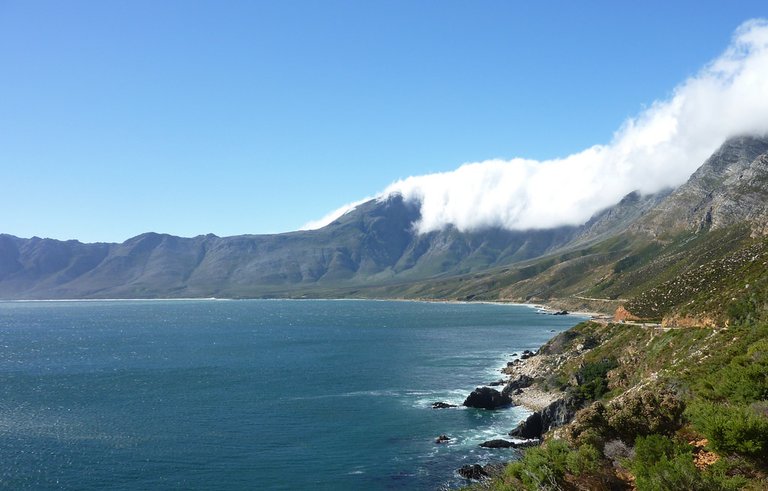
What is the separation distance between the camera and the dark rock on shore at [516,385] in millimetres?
89625

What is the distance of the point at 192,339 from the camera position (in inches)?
7352

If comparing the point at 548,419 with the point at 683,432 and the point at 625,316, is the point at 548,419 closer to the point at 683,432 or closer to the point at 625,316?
the point at 683,432

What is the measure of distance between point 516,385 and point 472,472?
41.4m

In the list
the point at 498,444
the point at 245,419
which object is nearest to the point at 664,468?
the point at 498,444

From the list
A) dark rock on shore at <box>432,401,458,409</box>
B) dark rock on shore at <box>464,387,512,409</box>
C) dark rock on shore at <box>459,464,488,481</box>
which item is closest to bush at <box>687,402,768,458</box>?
dark rock on shore at <box>459,464,488,481</box>

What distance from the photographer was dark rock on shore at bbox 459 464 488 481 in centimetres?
5146

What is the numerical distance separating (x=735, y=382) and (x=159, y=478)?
50814mm

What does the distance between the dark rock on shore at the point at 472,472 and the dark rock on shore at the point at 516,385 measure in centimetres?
3606

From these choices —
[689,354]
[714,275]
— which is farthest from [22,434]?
[714,275]

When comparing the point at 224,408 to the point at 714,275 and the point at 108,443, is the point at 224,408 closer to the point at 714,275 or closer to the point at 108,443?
the point at 108,443

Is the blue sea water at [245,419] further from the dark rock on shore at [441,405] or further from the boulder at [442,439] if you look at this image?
the dark rock on shore at [441,405]

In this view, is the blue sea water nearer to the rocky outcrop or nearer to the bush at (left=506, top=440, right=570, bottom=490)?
the bush at (left=506, top=440, right=570, bottom=490)

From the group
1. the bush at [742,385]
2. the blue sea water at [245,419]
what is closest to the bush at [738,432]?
the bush at [742,385]

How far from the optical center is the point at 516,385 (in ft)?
301
